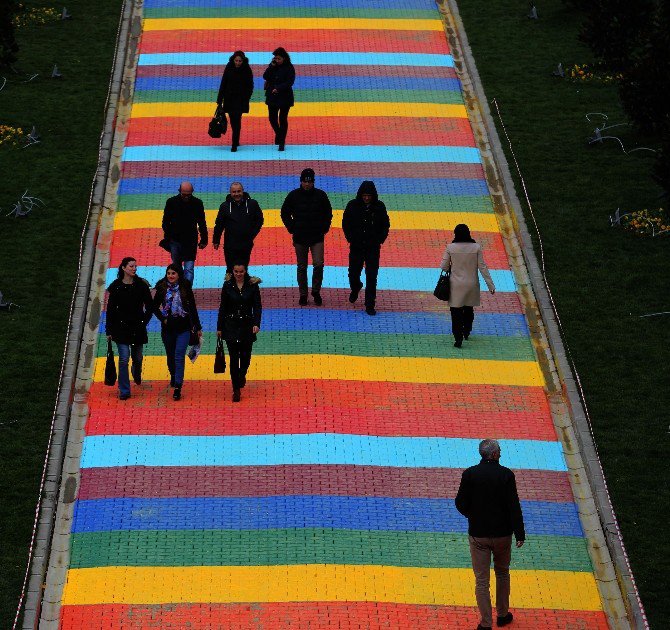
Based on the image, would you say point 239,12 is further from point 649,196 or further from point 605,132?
point 649,196

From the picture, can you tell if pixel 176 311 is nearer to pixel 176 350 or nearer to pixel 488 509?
pixel 176 350

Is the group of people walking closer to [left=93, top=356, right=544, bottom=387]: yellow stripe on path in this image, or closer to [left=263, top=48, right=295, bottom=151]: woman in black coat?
[left=263, top=48, right=295, bottom=151]: woman in black coat

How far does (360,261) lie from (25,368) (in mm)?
4544

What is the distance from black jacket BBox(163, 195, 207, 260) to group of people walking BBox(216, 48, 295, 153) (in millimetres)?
4762

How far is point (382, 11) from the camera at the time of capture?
32.7 meters

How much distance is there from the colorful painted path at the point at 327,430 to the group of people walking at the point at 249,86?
2.95 ft

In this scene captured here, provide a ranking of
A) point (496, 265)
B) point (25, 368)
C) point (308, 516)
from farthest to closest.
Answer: point (496, 265) → point (25, 368) → point (308, 516)

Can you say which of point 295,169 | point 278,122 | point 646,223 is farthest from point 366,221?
point 278,122

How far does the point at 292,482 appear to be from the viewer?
17.9 m

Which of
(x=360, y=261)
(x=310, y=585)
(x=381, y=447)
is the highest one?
(x=360, y=261)

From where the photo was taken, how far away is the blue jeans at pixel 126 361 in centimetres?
1903

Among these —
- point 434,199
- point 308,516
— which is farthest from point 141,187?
point 308,516

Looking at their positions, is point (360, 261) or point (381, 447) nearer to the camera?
point (381, 447)

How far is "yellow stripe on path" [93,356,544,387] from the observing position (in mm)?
20188
